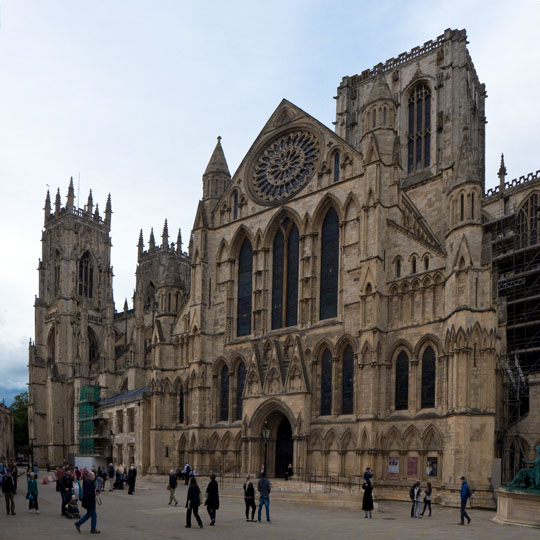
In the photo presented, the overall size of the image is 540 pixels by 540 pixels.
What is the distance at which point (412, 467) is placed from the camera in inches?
1302

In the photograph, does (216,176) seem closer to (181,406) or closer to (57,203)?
(181,406)

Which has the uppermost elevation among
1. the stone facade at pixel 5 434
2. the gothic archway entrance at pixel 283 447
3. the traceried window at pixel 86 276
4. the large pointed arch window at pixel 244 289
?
the traceried window at pixel 86 276

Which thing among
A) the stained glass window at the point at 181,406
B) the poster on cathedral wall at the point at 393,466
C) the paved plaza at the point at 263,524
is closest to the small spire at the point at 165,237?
the stained glass window at the point at 181,406

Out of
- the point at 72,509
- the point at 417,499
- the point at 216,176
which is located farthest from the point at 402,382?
the point at 216,176

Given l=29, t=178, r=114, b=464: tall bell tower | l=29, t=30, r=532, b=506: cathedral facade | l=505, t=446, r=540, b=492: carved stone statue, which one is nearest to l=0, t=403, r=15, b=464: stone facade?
l=29, t=178, r=114, b=464: tall bell tower

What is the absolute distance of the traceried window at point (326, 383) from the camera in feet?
123

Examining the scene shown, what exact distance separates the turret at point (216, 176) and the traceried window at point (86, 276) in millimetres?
40000

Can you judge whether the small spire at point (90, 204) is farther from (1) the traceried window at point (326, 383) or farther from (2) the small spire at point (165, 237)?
(1) the traceried window at point (326, 383)

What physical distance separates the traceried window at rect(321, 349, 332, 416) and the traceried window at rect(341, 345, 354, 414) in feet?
2.58

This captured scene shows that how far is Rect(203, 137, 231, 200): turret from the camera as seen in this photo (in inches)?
1865

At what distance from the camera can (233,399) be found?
139 feet

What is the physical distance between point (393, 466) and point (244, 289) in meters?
15.1

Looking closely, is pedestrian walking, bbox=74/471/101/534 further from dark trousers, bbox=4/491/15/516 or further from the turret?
the turret

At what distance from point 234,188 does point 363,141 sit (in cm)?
1003
